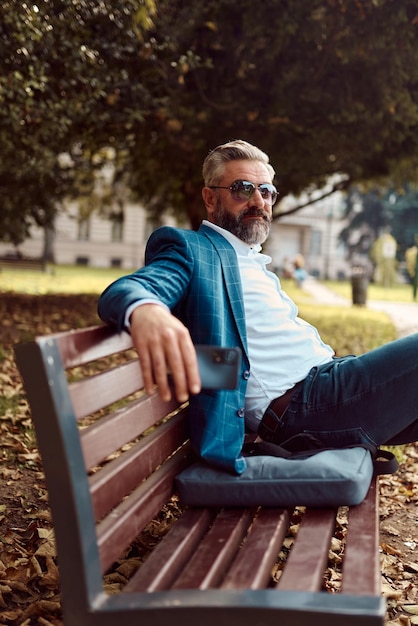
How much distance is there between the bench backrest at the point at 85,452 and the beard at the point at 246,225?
1038 millimetres

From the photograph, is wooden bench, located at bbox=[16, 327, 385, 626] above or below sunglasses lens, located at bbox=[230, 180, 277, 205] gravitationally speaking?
below

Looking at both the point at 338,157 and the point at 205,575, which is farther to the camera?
the point at 338,157

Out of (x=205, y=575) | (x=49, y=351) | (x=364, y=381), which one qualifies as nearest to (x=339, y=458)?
(x=364, y=381)

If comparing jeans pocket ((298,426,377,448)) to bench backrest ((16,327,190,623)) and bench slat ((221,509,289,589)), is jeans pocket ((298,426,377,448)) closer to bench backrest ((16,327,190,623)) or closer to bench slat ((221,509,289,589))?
bench slat ((221,509,289,589))

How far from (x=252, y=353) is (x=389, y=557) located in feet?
4.63

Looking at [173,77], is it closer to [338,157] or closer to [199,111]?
[199,111]

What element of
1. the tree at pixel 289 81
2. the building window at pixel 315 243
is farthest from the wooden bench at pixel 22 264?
the building window at pixel 315 243

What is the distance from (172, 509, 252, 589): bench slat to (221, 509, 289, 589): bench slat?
5 cm

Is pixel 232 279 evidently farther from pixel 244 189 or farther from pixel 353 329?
pixel 353 329

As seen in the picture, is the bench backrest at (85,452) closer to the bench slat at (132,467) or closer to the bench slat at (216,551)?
the bench slat at (132,467)

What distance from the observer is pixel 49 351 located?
1.72m

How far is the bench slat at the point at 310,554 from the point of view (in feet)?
6.04

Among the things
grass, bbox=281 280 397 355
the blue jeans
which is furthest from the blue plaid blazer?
grass, bbox=281 280 397 355

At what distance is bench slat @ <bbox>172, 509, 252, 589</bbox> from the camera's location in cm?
190
